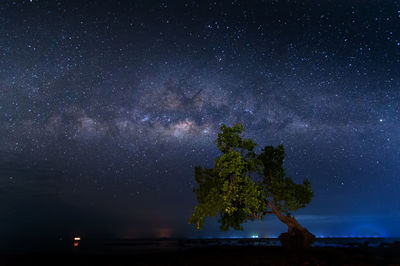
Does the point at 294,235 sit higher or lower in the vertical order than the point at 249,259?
higher

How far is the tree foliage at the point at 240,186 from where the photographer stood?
2898 centimetres

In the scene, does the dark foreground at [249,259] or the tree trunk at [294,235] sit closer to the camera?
the dark foreground at [249,259]

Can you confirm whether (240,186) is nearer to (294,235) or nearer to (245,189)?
(245,189)

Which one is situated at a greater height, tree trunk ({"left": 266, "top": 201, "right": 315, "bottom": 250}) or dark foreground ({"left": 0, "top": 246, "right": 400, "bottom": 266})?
tree trunk ({"left": 266, "top": 201, "right": 315, "bottom": 250})

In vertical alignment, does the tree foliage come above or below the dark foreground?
above

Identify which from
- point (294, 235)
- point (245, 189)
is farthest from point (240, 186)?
point (294, 235)

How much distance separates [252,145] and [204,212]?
9418 mm

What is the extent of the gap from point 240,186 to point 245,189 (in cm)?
63

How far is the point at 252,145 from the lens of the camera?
105 ft

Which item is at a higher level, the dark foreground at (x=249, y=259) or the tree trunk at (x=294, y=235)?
the tree trunk at (x=294, y=235)

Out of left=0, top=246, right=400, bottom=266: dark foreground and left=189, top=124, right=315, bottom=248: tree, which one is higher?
left=189, top=124, right=315, bottom=248: tree

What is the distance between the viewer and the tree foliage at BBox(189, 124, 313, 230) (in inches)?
1141

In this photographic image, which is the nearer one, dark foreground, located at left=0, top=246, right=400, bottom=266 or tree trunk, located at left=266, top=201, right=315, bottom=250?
dark foreground, located at left=0, top=246, right=400, bottom=266

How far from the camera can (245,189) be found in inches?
1146
